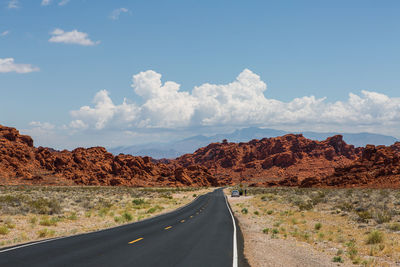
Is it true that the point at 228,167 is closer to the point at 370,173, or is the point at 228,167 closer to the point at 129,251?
the point at 370,173

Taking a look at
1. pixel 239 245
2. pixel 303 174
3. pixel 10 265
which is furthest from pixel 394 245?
pixel 303 174

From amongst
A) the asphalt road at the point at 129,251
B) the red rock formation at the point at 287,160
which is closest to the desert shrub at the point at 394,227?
the asphalt road at the point at 129,251

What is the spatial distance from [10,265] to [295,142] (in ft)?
600

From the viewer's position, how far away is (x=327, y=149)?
550 feet

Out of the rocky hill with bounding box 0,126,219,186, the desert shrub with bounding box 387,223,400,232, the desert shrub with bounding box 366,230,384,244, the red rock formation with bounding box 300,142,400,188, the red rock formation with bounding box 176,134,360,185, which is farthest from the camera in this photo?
the red rock formation with bounding box 176,134,360,185

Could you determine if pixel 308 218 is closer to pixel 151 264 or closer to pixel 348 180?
pixel 151 264

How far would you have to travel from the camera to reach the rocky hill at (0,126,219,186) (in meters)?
98.5

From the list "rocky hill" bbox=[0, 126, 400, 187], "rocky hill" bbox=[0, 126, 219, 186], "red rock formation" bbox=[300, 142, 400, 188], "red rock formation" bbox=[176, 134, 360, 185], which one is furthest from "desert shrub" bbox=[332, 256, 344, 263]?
"red rock formation" bbox=[176, 134, 360, 185]

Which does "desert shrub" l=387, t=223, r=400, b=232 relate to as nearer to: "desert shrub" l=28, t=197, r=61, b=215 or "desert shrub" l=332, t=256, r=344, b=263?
"desert shrub" l=332, t=256, r=344, b=263

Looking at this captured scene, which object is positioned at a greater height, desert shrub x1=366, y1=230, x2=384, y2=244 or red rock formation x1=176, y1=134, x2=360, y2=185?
desert shrub x1=366, y1=230, x2=384, y2=244

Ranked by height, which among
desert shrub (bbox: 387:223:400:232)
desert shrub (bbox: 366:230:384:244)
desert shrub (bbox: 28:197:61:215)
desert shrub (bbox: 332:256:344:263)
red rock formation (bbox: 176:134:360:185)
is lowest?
red rock formation (bbox: 176:134:360:185)

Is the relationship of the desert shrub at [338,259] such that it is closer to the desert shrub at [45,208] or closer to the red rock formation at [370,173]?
the desert shrub at [45,208]

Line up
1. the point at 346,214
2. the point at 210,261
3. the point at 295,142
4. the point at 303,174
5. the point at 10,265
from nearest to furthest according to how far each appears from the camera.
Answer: the point at 10,265 < the point at 210,261 < the point at 346,214 < the point at 303,174 < the point at 295,142

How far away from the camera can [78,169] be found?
115 meters
